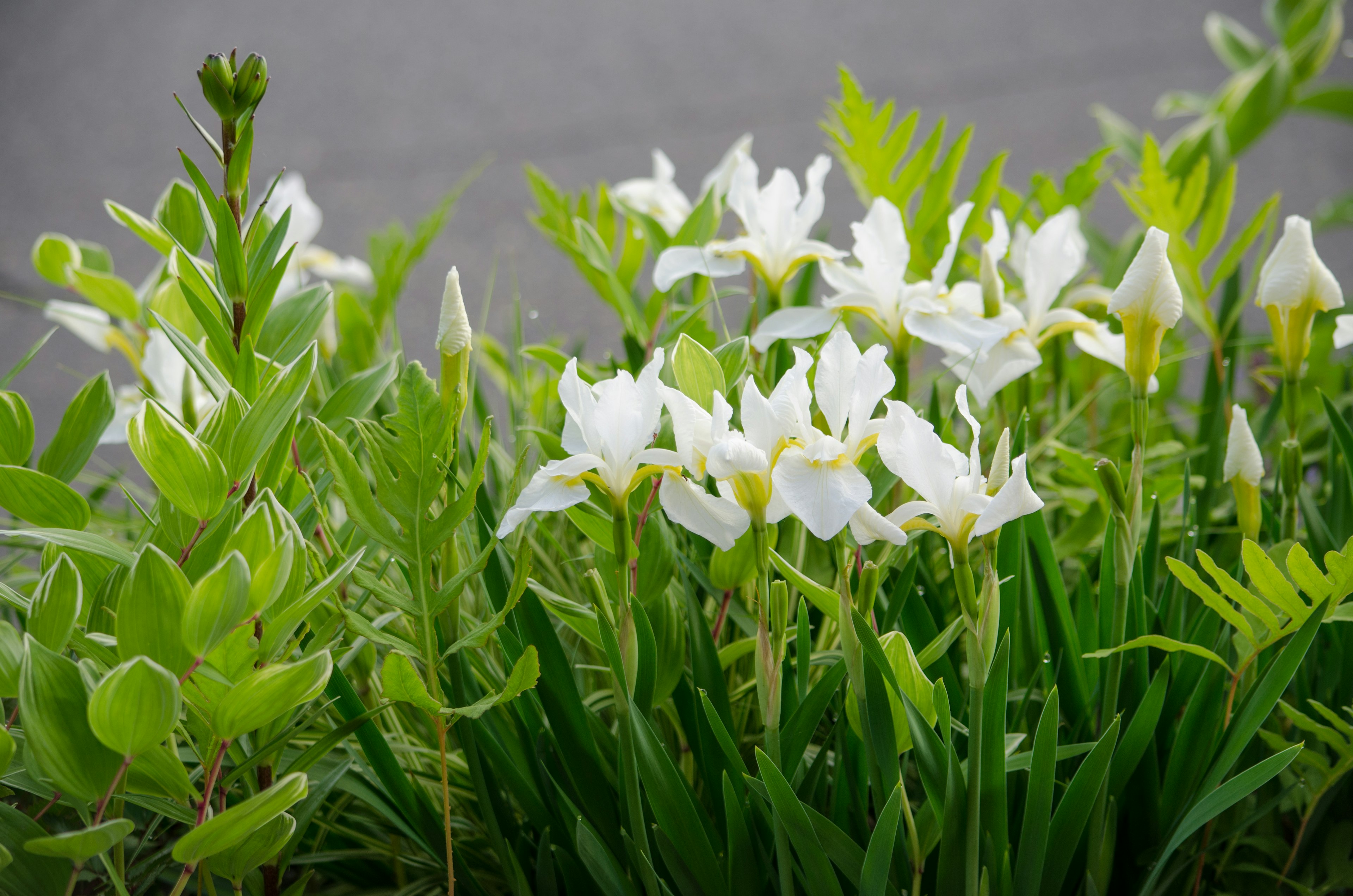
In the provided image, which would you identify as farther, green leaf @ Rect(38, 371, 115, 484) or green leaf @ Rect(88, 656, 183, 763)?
green leaf @ Rect(38, 371, 115, 484)

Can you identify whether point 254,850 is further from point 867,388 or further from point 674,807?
point 867,388

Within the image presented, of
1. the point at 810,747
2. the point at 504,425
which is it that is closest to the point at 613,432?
the point at 810,747

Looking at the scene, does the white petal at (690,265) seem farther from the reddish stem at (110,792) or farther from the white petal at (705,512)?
the reddish stem at (110,792)

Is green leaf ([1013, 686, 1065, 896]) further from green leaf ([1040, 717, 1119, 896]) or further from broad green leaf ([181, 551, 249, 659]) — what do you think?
broad green leaf ([181, 551, 249, 659])

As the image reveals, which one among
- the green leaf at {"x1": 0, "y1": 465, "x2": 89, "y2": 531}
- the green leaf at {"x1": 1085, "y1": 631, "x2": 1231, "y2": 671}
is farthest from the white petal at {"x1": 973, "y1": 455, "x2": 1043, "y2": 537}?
the green leaf at {"x1": 0, "y1": 465, "x2": 89, "y2": 531}

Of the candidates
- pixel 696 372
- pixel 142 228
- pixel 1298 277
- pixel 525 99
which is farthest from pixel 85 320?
pixel 525 99

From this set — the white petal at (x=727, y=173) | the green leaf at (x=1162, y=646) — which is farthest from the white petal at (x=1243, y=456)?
the white petal at (x=727, y=173)
